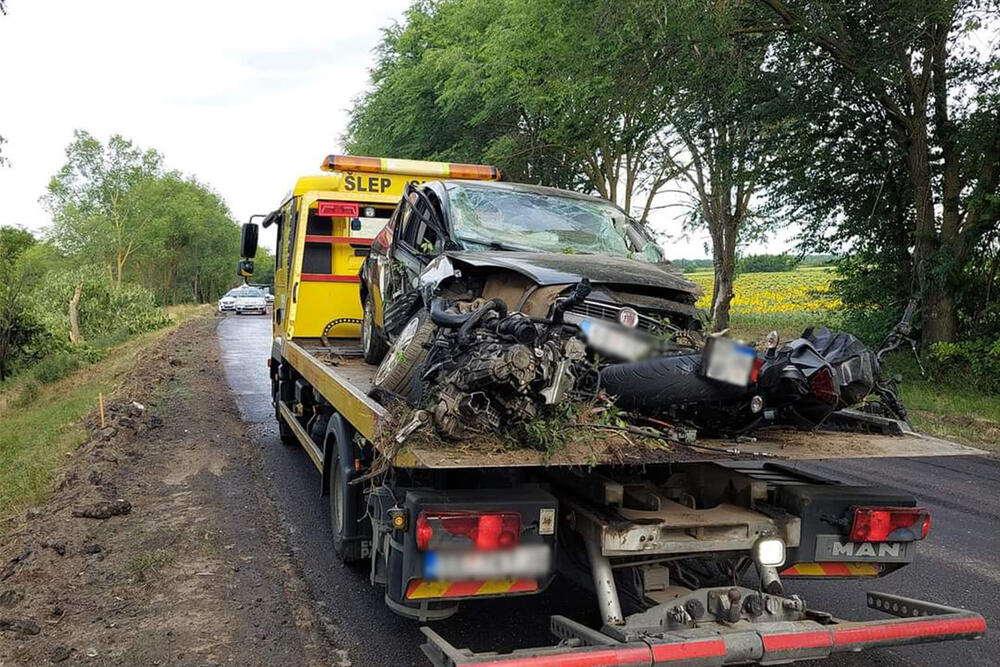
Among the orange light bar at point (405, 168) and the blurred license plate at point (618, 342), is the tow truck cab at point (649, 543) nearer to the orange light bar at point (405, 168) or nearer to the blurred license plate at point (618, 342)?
the blurred license plate at point (618, 342)

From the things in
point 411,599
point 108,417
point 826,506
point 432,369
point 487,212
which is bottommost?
point 108,417

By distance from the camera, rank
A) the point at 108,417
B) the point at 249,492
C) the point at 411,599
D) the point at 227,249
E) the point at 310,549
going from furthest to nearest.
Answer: the point at 227,249
the point at 108,417
the point at 249,492
the point at 310,549
the point at 411,599

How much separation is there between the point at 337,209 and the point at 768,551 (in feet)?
19.4

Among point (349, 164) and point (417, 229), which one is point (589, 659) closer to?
point (417, 229)

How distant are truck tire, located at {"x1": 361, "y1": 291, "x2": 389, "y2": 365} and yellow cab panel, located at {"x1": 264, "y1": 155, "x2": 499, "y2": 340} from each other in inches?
61.7

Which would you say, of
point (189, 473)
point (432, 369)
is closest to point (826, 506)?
point (432, 369)

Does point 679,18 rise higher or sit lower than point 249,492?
higher

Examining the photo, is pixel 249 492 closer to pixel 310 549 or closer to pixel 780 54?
pixel 310 549

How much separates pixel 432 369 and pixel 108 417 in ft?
28.9

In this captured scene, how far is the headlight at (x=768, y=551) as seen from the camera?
386cm

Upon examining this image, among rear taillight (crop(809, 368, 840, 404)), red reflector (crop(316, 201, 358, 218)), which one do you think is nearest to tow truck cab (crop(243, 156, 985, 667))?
rear taillight (crop(809, 368, 840, 404))

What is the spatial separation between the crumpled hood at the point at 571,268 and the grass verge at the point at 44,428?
530 cm

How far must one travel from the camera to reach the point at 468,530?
11.4 ft

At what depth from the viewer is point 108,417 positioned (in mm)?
11039
